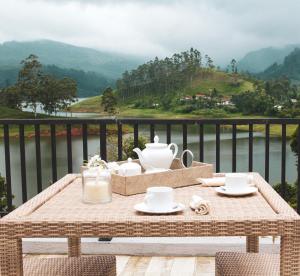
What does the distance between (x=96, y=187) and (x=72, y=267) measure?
38cm

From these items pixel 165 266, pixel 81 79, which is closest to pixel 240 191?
pixel 165 266

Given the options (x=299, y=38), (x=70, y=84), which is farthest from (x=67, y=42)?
(x=70, y=84)

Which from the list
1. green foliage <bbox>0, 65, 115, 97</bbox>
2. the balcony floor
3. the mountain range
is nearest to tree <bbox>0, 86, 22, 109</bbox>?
the balcony floor

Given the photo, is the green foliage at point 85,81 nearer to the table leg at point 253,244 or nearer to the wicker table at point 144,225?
the table leg at point 253,244

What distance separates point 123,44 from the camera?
102062 millimetres

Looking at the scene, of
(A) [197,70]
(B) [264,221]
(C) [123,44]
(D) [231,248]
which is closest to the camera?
(B) [264,221]

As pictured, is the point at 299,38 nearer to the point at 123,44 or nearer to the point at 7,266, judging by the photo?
the point at 123,44

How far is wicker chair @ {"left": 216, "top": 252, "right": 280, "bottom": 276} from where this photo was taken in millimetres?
1837

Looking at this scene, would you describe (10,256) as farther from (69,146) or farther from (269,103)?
(269,103)

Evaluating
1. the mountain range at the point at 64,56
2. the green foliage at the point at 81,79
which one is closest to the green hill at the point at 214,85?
the green foliage at the point at 81,79

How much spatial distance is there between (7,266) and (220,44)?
93.9 m

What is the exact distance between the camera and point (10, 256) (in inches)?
64.2

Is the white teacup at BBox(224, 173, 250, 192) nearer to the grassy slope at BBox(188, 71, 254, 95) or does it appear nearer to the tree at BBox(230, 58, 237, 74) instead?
the grassy slope at BBox(188, 71, 254, 95)

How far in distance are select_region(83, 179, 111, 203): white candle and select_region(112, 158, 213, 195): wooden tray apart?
0.13 m
